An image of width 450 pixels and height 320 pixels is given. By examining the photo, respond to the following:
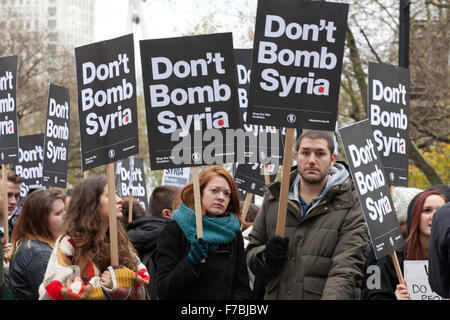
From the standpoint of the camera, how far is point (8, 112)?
966 centimetres

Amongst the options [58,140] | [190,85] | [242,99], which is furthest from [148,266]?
[58,140]

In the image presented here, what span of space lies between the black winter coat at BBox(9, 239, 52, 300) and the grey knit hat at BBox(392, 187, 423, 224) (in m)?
2.93

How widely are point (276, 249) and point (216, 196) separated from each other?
2.15 ft

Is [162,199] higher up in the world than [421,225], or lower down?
higher up

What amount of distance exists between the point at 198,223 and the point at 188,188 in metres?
0.54

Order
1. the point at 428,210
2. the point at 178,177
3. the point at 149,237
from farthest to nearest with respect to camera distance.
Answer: the point at 178,177
the point at 149,237
the point at 428,210

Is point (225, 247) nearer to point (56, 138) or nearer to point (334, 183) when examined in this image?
point (334, 183)

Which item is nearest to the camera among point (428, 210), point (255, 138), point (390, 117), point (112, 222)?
point (112, 222)

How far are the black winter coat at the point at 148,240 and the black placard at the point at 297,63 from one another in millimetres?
1781

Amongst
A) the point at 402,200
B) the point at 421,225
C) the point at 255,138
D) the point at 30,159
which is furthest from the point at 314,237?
the point at 30,159

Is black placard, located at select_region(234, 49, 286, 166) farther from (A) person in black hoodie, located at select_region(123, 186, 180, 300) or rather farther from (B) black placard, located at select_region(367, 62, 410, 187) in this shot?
(B) black placard, located at select_region(367, 62, 410, 187)

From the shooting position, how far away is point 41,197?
22.9 feet

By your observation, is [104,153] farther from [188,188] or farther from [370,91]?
[370,91]

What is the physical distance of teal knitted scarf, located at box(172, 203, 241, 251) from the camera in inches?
248
